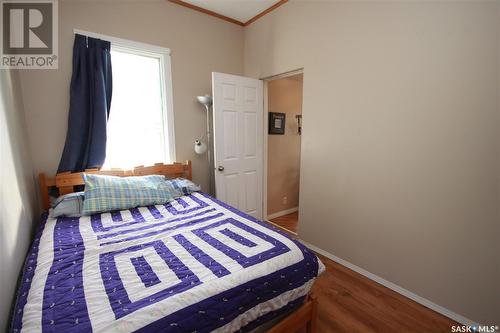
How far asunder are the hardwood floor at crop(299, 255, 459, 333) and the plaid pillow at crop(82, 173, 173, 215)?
5.45ft

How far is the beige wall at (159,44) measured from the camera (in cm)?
211

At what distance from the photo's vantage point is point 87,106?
2.26 metres

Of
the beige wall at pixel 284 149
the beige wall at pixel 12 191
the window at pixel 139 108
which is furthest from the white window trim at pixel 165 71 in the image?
the beige wall at pixel 284 149

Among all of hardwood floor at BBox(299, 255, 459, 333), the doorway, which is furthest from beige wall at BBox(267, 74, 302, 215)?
hardwood floor at BBox(299, 255, 459, 333)

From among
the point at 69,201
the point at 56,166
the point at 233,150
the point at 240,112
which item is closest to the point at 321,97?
the point at 240,112

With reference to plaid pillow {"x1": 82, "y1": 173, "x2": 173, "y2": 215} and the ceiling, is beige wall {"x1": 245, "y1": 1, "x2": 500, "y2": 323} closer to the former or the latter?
the ceiling

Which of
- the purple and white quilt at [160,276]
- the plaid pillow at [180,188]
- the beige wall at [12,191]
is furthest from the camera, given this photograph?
the plaid pillow at [180,188]

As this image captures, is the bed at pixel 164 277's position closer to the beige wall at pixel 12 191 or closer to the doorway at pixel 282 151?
the beige wall at pixel 12 191

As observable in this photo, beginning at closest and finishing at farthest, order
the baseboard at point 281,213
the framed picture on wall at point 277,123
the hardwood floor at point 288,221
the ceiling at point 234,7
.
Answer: the ceiling at point 234,7 → the hardwood floor at point 288,221 → the framed picture on wall at point 277,123 → the baseboard at point 281,213

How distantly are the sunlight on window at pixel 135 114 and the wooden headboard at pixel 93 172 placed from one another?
0.45 feet

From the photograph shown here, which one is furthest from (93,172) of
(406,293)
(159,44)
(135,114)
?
(406,293)

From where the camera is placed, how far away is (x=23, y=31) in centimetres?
193

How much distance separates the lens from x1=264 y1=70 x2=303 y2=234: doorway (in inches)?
138

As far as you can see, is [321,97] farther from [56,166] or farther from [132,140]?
[56,166]
